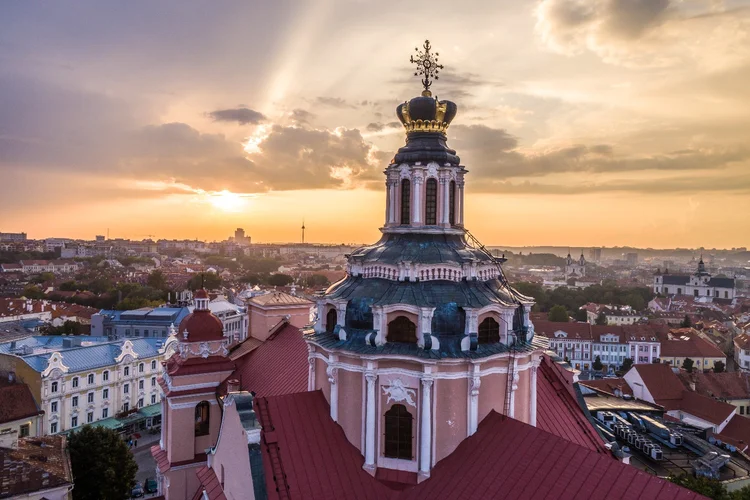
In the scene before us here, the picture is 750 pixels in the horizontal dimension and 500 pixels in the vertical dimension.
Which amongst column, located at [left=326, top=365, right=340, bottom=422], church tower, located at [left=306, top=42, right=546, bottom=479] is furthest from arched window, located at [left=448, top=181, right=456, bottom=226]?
column, located at [left=326, top=365, right=340, bottom=422]

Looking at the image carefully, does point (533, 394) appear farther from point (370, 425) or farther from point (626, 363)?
point (626, 363)

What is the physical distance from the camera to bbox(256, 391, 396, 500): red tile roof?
14781mm

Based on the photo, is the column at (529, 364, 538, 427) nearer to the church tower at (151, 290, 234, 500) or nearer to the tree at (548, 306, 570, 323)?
the church tower at (151, 290, 234, 500)

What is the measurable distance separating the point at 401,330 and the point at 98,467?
23.1 metres

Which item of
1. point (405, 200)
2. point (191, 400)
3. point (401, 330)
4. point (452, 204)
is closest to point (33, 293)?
point (191, 400)

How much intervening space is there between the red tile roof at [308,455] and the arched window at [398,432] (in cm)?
103

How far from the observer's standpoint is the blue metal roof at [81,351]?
42406mm

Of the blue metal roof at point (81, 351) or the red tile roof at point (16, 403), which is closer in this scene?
the red tile roof at point (16, 403)

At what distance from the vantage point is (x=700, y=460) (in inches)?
1196

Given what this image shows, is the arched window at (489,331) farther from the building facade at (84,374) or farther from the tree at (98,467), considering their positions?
the building facade at (84,374)

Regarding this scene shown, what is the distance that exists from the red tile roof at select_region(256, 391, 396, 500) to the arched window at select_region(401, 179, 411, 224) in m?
7.44

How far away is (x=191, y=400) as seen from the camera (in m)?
24.1

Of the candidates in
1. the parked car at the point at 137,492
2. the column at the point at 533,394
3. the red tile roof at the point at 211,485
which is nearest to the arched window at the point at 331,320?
the red tile roof at the point at 211,485

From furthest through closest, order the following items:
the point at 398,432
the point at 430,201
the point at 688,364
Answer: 1. the point at 688,364
2. the point at 430,201
3. the point at 398,432
